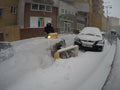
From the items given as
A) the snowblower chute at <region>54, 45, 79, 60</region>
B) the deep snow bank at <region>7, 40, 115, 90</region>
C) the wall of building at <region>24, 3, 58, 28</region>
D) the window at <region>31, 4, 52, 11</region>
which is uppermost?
the window at <region>31, 4, 52, 11</region>

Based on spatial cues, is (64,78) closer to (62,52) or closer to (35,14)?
(62,52)

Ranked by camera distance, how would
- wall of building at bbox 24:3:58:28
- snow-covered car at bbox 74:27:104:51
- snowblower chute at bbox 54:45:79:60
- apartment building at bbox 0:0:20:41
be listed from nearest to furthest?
snowblower chute at bbox 54:45:79:60 < snow-covered car at bbox 74:27:104:51 < apartment building at bbox 0:0:20:41 < wall of building at bbox 24:3:58:28

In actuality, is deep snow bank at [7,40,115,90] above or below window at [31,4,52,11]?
below

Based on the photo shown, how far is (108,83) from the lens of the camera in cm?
935

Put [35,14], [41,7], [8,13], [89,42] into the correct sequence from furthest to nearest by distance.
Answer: [41,7] < [35,14] < [8,13] < [89,42]

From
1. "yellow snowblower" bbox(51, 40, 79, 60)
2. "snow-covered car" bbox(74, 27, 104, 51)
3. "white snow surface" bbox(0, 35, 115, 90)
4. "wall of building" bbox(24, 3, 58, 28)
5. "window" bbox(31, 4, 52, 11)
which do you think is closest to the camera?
"white snow surface" bbox(0, 35, 115, 90)

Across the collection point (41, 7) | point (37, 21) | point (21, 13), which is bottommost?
point (37, 21)

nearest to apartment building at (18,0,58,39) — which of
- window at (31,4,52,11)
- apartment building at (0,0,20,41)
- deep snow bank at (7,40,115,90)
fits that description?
window at (31,4,52,11)

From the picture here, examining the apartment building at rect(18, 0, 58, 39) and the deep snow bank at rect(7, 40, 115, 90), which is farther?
the apartment building at rect(18, 0, 58, 39)

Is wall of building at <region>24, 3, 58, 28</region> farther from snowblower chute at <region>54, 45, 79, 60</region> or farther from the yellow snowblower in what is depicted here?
snowblower chute at <region>54, 45, 79, 60</region>

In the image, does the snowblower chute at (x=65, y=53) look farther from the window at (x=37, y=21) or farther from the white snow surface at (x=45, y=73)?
the window at (x=37, y=21)

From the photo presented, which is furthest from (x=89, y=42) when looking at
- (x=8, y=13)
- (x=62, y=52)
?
(x=8, y=13)

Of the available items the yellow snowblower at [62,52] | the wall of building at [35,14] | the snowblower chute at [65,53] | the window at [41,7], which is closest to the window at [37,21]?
the wall of building at [35,14]

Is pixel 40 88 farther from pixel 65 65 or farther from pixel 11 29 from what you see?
pixel 11 29
